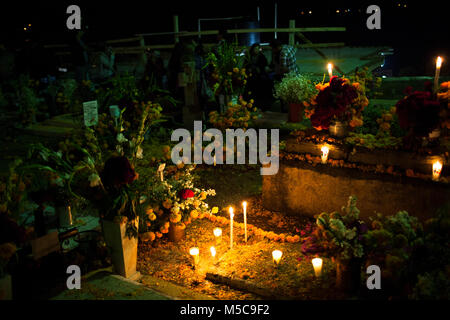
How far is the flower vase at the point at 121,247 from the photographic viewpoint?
355 cm

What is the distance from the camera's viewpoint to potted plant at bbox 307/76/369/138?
15.4ft

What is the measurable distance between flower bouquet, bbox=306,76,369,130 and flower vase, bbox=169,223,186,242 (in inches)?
85.0

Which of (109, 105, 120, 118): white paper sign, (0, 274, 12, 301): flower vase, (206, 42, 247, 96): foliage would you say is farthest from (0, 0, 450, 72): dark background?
(0, 274, 12, 301): flower vase

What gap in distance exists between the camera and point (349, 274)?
10.6 feet

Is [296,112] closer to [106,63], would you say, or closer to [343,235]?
[343,235]

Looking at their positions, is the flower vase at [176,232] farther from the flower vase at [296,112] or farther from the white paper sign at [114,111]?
the flower vase at [296,112]

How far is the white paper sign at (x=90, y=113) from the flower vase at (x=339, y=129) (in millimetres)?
4126

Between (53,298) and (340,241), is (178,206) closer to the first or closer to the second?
(53,298)

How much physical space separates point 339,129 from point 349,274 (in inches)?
87.2

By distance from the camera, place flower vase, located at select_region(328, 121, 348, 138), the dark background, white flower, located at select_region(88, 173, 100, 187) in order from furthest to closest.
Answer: the dark background < flower vase, located at select_region(328, 121, 348, 138) < white flower, located at select_region(88, 173, 100, 187)

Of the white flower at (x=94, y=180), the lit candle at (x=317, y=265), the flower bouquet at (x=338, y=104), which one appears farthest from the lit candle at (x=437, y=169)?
the white flower at (x=94, y=180)

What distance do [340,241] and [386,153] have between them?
5.86 ft

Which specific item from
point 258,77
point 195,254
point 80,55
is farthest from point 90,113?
point 80,55

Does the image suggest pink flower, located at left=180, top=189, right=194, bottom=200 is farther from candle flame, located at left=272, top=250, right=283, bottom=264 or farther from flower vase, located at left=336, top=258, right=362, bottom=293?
flower vase, located at left=336, top=258, right=362, bottom=293
